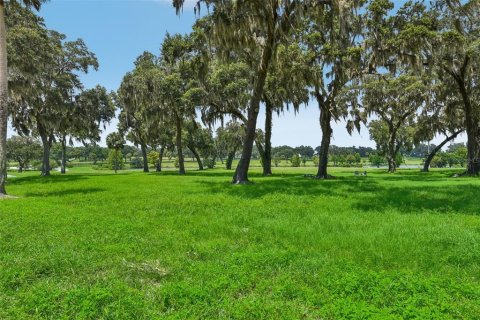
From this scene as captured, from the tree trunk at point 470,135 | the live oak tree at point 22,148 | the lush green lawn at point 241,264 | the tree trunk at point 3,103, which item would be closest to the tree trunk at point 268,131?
the tree trunk at point 470,135

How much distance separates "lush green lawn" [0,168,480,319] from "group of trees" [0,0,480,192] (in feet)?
35.8

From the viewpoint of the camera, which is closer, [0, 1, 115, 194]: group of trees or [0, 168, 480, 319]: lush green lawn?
[0, 168, 480, 319]: lush green lawn

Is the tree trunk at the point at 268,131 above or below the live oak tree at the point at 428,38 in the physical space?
below

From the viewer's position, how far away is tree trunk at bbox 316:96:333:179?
26391mm

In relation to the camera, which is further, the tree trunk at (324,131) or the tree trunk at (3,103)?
the tree trunk at (324,131)

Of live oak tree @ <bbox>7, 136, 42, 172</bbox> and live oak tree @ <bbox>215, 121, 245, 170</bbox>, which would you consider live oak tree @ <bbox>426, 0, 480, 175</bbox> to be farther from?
live oak tree @ <bbox>7, 136, 42, 172</bbox>

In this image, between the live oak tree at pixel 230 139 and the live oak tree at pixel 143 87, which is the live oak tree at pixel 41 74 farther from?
the live oak tree at pixel 230 139

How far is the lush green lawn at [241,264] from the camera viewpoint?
438 centimetres

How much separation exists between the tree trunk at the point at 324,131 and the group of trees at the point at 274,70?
80 millimetres

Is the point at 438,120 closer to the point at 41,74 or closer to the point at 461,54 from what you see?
the point at 461,54

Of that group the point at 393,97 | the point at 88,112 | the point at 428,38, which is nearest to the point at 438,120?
the point at 393,97

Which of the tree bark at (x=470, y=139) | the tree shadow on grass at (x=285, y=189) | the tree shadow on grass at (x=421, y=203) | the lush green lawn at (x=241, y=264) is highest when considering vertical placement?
the tree bark at (x=470, y=139)

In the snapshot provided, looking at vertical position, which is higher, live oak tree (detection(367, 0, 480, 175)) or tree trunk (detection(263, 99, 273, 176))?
live oak tree (detection(367, 0, 480, 175))

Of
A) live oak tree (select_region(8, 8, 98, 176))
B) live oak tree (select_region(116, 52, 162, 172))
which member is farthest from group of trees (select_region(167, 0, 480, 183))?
live oak tree (select_region(8, 8, 98, 176))
